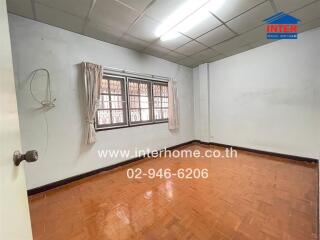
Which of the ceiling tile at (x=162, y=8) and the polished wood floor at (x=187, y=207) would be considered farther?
the ceiling tile at (x=162, y=8)

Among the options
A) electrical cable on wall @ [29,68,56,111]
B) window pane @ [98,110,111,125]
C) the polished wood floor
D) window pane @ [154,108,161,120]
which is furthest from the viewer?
window pane @ [154,108,161,120]

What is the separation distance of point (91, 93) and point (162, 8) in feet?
5.76

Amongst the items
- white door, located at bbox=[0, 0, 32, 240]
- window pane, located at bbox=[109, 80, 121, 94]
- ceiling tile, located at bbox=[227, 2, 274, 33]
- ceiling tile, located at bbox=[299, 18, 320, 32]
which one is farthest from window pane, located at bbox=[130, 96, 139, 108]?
ceiling tile, located at bbox=[299, 18, 320, 32]

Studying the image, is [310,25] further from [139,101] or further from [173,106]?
[139,101]

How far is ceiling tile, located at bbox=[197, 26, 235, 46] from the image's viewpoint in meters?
2.67

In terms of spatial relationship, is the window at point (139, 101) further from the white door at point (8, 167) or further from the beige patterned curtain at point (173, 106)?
the white door at point (8, 167)

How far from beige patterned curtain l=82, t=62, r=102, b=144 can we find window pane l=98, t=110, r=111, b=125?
252 mm

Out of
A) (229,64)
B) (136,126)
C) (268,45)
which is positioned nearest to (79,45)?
(136,126)

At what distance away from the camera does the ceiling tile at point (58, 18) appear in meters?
1.99

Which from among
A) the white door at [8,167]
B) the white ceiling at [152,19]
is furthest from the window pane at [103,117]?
the white door at [8,167]

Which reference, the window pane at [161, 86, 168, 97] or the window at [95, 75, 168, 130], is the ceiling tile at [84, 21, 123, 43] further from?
the window pane at [161, 86, 168, 97]

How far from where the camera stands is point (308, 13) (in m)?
2.29

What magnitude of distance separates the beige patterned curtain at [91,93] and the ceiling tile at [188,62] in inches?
94.6

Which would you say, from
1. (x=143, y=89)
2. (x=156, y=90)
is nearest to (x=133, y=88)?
(x=143, y=89)
